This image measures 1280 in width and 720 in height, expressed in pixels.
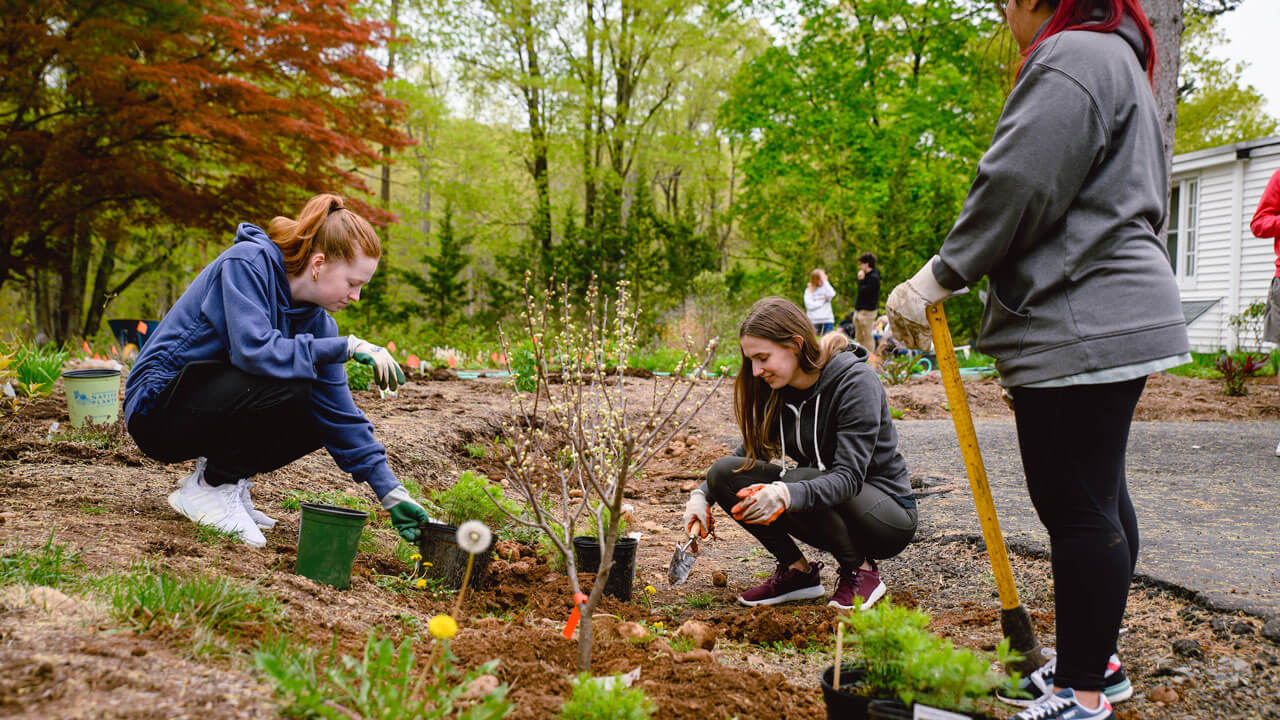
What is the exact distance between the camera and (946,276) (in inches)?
75.7

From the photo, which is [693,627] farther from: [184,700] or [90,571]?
[90,571]

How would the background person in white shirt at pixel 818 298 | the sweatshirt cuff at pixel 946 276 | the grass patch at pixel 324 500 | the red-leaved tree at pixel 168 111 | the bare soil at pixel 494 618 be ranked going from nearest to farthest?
the bare soil at pixel 494 618, the sweatshirt cuff at pixel 946 276, the grass patch at pixel 324 500, the red-leaved tree at pixel 168 111, the background person in white shirt at pixel 818 298

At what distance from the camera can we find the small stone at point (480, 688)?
63.9 inches

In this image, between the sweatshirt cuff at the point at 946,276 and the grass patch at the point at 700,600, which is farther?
the grass patch at the point at 700,600

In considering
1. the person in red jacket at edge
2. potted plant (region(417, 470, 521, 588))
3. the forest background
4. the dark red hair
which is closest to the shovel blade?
potted plant (region(417, 470, 521, 588))

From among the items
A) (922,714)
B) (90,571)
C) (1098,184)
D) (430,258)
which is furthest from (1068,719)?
(430,258)

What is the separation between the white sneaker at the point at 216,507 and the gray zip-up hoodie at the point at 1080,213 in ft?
7.95

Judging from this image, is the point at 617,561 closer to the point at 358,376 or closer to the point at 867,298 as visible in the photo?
the point at 358,376

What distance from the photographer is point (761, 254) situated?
21453 millimetres

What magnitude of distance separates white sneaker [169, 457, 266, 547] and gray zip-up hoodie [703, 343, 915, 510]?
1604 millimetres

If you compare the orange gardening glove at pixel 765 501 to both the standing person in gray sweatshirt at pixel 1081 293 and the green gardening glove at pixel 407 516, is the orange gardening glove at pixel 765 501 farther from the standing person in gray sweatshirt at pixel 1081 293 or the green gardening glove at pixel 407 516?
the green gardening glove at pixel 407 516

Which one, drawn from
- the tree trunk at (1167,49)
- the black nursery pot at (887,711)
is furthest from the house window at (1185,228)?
the black nursery pot at (887,711)

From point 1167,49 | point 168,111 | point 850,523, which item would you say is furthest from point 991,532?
point 168,111

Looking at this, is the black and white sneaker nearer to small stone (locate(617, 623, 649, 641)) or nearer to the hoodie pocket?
the hoodie pocket
